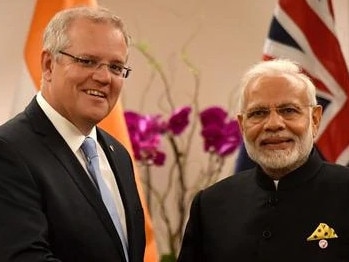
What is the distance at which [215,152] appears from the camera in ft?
10.1

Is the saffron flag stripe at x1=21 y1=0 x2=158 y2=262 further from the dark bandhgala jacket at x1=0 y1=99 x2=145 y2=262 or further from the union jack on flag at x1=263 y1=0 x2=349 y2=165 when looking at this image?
the dark bandhgala jacket at x1=0 y1=99 x2=145 y2=262

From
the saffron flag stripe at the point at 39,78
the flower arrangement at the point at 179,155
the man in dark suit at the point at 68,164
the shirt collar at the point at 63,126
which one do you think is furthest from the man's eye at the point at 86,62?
the flower arrangement at the point at 179,155

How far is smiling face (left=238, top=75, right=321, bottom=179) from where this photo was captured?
1887mm

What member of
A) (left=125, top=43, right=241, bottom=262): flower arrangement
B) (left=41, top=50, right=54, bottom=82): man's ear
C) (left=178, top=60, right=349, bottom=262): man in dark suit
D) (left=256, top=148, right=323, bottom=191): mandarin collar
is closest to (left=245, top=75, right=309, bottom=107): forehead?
(left=178, top=60, right=349, bottom=262): man in dark suit

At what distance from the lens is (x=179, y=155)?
3262 mm

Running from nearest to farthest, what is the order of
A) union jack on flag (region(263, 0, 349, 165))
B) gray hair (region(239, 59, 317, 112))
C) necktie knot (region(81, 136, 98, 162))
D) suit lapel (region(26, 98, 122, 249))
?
suit lapel (region(26, 98, 122, 249)) < necktie knot (region(81, 136, 98, 162)) < gray hair (region(239, 59, 317, 112)) < union jack on flag (region(263, 0, 349, 165))

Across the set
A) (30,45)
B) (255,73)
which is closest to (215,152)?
(30,45)

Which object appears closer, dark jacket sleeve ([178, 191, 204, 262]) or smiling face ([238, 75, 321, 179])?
smiling face ([238, 75, 321, 179])

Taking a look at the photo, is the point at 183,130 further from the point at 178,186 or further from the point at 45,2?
the point at 45,2

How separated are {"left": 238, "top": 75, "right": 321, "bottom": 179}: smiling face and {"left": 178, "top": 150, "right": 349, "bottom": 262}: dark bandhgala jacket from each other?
0.08 m

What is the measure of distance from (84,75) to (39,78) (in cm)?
89

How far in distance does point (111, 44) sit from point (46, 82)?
20 cm

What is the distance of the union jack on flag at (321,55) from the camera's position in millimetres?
2572

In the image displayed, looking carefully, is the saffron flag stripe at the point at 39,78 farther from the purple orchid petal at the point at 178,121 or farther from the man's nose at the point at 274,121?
the man's nose at the point at 274,121
